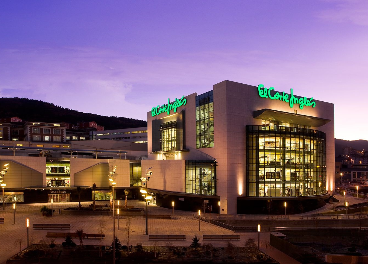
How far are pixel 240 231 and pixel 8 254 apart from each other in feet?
84.5

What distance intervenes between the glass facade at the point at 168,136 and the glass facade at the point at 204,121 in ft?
27.9

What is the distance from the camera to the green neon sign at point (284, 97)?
217ft

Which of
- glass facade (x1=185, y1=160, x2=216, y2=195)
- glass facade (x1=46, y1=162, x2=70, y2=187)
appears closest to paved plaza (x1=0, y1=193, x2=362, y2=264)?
glass facade (x1=185, y1=160, x2=216, y2=195)

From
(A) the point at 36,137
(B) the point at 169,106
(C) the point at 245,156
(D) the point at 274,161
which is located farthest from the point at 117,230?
(A) the point at 36,137

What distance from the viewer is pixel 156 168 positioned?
76562 mm

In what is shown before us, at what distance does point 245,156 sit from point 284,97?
15314 millimetres

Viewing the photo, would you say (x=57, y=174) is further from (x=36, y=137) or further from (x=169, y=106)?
(x=36, y=137)

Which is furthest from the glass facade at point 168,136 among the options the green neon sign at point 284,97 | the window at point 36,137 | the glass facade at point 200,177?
the window at point 36,137

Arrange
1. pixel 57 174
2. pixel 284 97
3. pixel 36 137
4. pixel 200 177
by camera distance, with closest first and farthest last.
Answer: pixel 200 177 < pixel 284 97 < pixel 57 174 < pixel 36 137

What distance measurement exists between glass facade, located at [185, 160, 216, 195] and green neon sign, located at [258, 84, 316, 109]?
53.2ft

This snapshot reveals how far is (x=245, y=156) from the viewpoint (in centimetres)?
6297

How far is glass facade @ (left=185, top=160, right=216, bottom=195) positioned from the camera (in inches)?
2479

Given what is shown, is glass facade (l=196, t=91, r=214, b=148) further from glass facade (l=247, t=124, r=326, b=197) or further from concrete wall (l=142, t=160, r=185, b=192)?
glass facade (l=247, t=124, r=326, b=197)

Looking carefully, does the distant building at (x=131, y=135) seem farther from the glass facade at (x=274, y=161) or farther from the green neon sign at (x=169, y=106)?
the glass facade at (x=274, y=161)
